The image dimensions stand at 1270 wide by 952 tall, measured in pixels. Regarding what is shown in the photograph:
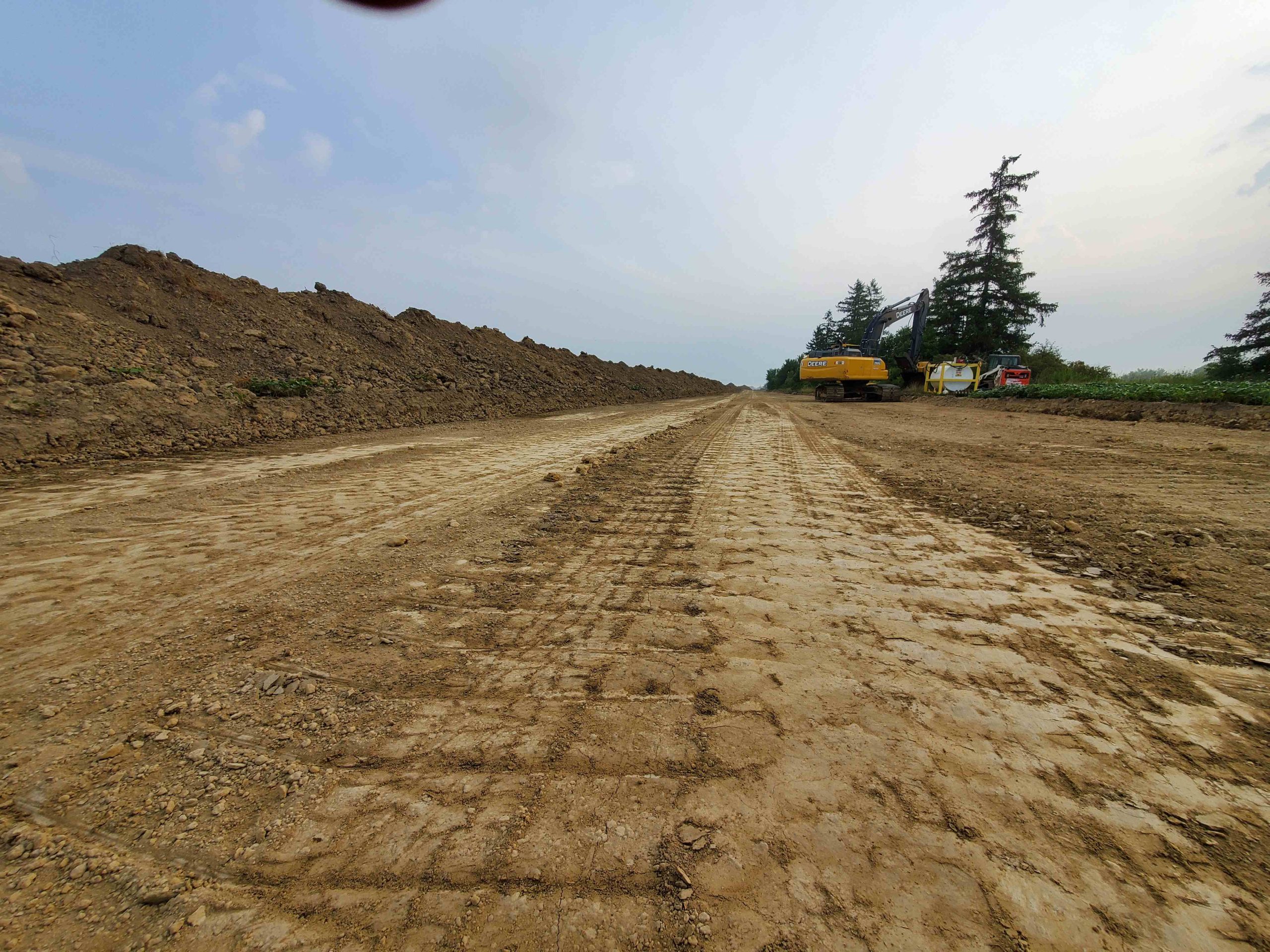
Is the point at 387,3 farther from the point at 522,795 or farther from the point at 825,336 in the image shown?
the point at 825,336

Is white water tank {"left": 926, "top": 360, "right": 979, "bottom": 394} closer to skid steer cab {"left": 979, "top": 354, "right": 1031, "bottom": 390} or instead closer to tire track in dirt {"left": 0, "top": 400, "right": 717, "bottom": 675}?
skid steer cab {"left": 979, "top": 354, "right": 1031, "bottom": 390}

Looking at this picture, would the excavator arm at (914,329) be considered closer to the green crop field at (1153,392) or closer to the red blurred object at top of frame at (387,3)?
the green crop field at (1153,392)

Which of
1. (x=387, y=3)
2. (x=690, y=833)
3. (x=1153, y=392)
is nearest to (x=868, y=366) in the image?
(x=1153, y=392)

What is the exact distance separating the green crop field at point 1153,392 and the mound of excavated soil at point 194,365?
16.7 meters

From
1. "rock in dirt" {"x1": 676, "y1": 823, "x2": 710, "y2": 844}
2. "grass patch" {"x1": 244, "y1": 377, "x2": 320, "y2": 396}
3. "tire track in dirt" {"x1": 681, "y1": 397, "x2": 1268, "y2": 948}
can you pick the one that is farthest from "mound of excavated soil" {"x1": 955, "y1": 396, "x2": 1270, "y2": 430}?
"grass patch" {"x1": 244, "y1": 377, "x2": 320, "y2": 396}

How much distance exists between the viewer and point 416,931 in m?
1.16

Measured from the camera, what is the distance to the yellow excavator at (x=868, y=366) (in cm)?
2002

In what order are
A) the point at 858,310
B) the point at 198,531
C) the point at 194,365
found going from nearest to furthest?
the point at 198,531 < the point at 194,365 < the point at 858,310

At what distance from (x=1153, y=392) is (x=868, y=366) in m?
8.56

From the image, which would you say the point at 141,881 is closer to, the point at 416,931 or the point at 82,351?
the point at 416,931

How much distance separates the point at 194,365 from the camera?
9.25 metres

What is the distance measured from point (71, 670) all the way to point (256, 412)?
27.2ft

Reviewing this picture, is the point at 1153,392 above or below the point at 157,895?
above

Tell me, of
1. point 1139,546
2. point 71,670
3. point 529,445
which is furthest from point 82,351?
point 1139,546
